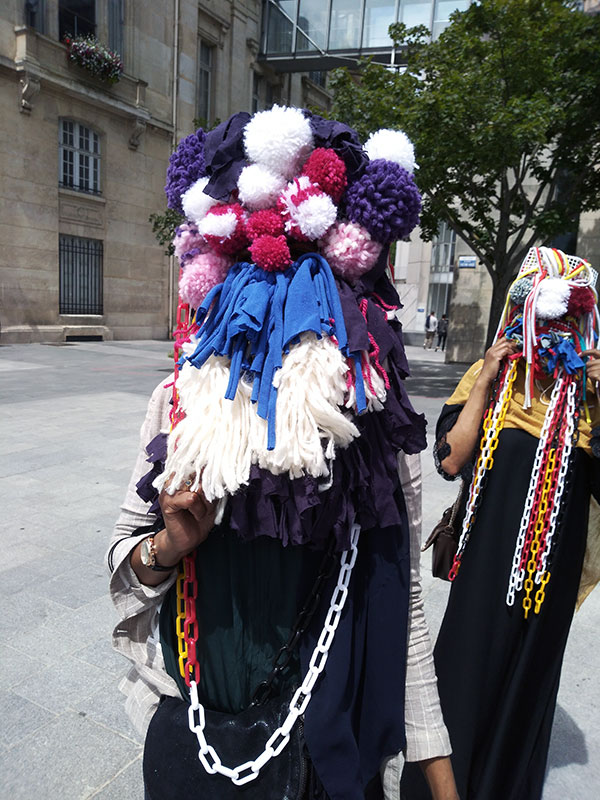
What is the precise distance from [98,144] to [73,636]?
19767 millimetres

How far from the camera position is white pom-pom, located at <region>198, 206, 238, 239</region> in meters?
1.20

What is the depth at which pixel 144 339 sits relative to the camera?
21844 millimetres

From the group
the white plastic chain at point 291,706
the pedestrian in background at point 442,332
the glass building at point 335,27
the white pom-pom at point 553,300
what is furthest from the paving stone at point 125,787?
the pedestrian in background at point 442,332

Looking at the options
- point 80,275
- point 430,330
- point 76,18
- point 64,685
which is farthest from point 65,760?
point 430,330

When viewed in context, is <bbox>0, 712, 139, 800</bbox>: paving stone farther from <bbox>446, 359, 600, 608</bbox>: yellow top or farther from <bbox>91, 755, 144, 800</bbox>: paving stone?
<bbox>446, 359, 600, 608</bbox>: yellow top

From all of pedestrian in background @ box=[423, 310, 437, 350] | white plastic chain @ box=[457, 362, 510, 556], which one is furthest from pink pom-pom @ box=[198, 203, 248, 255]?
pedestrian in background @ box=[423, 310, 437, 350]

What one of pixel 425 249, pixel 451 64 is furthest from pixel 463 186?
pixel 425 249

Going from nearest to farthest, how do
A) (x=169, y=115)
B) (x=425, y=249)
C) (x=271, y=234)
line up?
1. (x=271, y=234)
2. (x=169, y=115)
3. (x=425, y=249)

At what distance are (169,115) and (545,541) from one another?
22882 mm

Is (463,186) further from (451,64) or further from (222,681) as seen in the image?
(222,681)

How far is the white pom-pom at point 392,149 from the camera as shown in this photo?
1.26 m

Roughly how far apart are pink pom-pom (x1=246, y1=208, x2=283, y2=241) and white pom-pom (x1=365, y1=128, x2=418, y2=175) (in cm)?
24

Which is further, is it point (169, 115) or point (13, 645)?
point (169, 115)

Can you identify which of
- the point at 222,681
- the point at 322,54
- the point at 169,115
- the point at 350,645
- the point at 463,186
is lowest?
the point at 222,681
